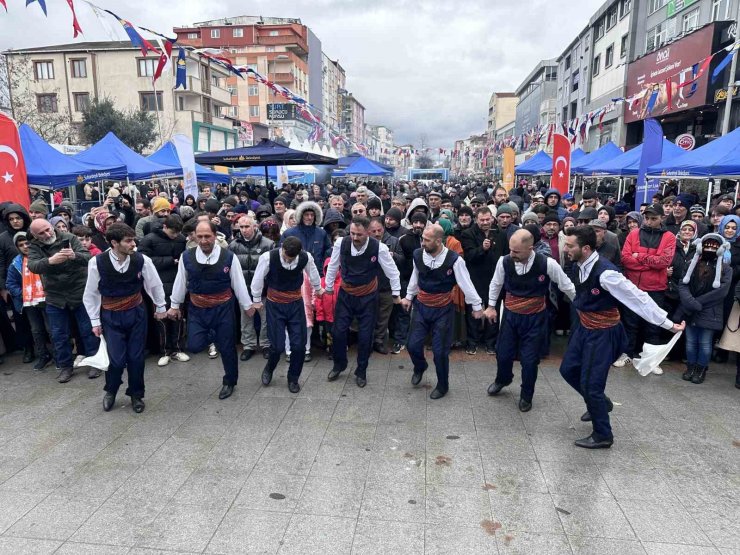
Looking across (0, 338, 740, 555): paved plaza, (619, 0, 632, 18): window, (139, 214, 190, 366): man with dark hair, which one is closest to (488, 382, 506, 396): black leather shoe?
(0, 338, 740, 555): paved plaza

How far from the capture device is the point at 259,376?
19.4 feet

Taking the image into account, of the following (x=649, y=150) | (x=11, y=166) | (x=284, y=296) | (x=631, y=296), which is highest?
(x=649, y=150)

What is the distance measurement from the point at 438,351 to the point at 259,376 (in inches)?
84.0

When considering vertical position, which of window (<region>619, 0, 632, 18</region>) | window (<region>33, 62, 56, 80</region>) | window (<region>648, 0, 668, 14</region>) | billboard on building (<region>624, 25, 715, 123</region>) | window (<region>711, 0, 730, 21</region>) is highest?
window (<region>619, 0, 632, 18</region>)

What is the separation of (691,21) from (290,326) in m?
28.1

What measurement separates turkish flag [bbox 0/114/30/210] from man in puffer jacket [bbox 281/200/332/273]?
421 centimetres

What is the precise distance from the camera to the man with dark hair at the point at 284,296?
516 centimetres

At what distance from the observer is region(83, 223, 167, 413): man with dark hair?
4668mm

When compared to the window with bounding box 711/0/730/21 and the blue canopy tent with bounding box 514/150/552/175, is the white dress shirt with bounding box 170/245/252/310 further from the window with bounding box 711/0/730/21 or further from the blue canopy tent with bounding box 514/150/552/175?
the window with bounding box 711/0/730/21

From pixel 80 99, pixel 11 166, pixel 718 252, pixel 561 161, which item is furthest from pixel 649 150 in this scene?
pixel 80 99

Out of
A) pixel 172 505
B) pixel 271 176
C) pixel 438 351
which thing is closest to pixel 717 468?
pixel 438 351

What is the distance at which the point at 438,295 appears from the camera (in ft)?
16.8

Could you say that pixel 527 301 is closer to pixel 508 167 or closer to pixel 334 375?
pixel 334 375

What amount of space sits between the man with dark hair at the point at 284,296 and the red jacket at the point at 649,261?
380cm
